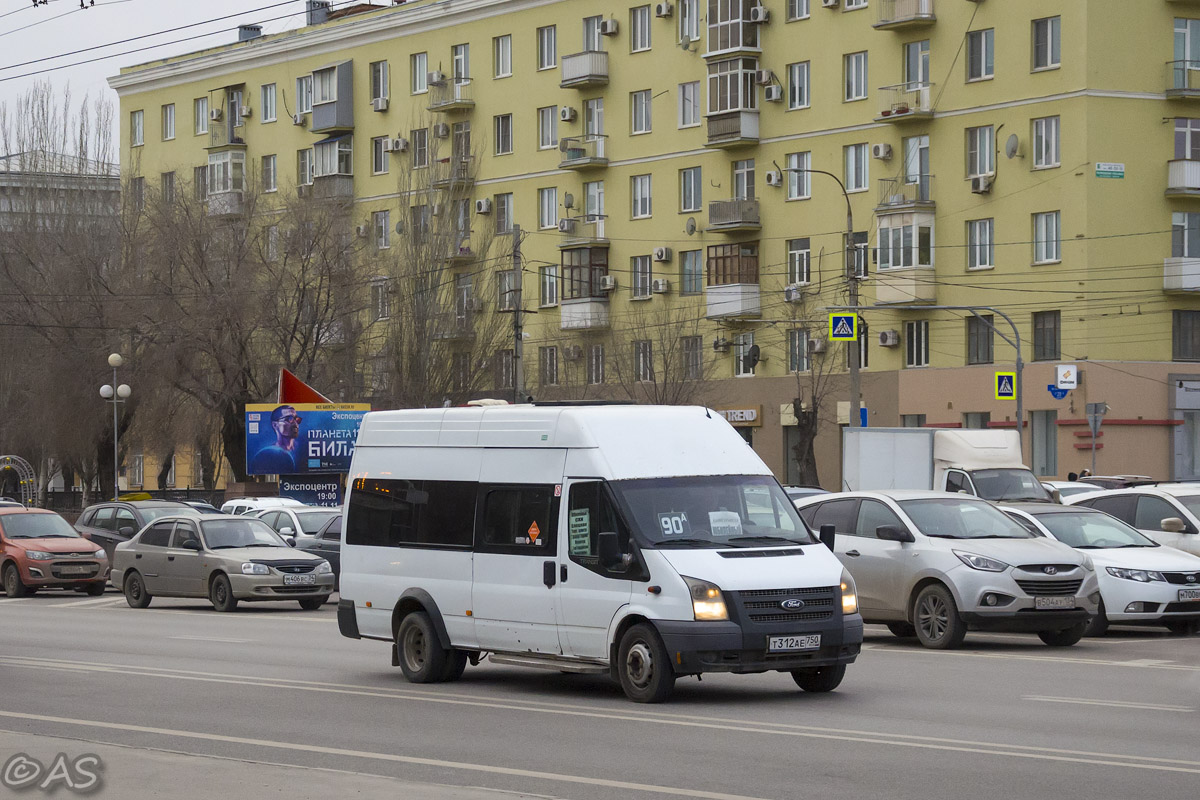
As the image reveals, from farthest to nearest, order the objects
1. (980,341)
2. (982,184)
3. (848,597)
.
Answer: (980,341)
(982,184)
(848,597)

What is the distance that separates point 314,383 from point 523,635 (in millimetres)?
42633

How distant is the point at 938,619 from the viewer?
18438mm

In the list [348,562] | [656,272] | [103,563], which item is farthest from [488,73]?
[348,562]

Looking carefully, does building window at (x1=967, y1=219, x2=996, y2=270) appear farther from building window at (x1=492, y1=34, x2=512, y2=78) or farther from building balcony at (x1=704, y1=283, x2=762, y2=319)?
building window at (x1=492, y1=34, x2=512, y2=78)

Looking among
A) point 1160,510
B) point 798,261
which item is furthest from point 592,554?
point 798,261

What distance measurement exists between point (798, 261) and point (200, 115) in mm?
34212

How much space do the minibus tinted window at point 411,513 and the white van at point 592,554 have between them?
A: 2cm

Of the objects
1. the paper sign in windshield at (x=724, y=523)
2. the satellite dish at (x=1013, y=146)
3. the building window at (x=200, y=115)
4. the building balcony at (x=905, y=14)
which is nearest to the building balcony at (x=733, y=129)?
the building balcony at (x=905, y=14)

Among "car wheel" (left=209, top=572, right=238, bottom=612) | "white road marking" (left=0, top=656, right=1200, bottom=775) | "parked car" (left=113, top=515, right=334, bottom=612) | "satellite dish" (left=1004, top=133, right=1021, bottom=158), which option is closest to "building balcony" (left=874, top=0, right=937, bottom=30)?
"satellite dish" (left=1004, top=133, right=1021, bottom=158)

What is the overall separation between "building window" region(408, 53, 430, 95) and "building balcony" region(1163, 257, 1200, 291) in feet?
105

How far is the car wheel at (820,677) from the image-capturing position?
46.2 feet

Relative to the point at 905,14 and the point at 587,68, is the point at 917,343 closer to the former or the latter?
the point at 905,14

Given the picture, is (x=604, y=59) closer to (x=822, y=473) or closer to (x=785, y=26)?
(x=785, y=26)

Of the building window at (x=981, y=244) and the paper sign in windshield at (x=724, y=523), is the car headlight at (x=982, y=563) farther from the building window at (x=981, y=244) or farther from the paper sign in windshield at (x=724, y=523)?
the building window at (x=981, y=244)
